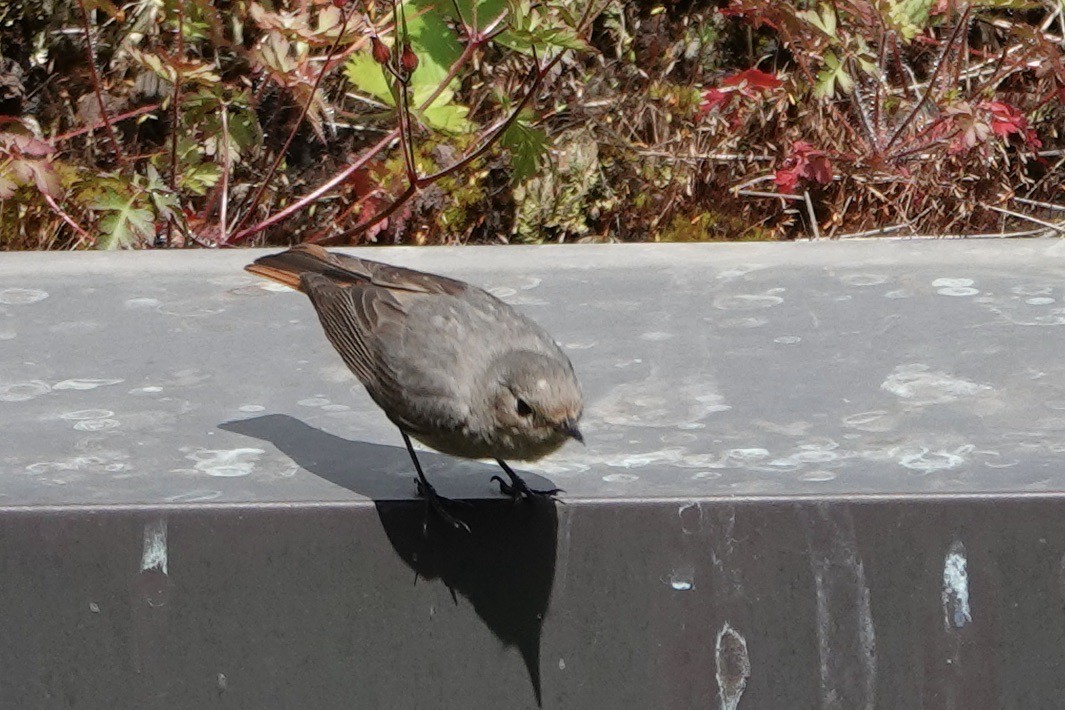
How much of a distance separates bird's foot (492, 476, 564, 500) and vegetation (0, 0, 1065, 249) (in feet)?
8.25

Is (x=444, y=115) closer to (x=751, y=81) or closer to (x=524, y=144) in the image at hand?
(x=524, y=144)

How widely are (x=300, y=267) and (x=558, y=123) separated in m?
3.07

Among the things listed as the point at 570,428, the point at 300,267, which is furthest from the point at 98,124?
the point at 570,428

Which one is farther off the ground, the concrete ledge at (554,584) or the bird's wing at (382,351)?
the bird's wing at (382,351)

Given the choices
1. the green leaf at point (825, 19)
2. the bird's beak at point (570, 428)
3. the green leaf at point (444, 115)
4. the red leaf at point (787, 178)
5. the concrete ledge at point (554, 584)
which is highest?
the green leaf at point (825, 19)

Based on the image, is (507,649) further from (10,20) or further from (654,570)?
(10,20)

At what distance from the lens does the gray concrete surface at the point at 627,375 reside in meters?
2.41

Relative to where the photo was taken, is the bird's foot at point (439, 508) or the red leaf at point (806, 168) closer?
the bird's foot at point (439, 508)

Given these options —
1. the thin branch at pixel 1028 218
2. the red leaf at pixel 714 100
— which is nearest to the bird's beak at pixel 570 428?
the red leaf at pixel 714 100

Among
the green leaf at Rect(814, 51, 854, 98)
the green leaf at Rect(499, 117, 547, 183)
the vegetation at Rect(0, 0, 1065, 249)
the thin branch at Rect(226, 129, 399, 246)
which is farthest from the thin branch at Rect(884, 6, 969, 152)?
the thin branch at Rect(226, 129, 399, 246)

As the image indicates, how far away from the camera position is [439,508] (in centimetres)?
227

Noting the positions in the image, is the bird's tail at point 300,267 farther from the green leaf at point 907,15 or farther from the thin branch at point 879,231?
the thin branch at point 879,231

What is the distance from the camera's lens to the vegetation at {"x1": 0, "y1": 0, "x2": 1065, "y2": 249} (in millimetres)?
5016

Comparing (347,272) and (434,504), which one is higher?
(347,272)
